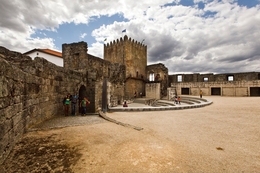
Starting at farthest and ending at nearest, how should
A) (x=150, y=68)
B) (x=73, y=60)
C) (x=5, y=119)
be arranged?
(x=150, y=68) → (x=73, y=60) → (x=5, y=119)

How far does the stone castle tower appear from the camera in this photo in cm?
2423

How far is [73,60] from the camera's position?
13688 mm

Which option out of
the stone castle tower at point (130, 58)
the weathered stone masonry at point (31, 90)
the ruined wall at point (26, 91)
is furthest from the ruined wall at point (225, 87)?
the ruined wall at point (26, 91)

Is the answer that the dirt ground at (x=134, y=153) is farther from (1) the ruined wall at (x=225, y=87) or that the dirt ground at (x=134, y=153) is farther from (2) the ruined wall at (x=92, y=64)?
(1) the ruined wall at (x=225, y=87)

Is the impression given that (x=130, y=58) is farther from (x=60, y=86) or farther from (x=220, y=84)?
(x=60, y=86)

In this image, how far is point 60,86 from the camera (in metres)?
6.51

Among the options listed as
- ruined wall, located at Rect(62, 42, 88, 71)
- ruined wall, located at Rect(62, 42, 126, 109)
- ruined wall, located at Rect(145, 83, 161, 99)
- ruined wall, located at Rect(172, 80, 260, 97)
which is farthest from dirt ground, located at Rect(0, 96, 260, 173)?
ruined wall, located at Rect(172, 80, 260, 97)

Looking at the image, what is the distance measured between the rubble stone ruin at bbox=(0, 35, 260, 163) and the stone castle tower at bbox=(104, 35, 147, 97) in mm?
301

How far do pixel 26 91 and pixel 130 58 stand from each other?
22087mm

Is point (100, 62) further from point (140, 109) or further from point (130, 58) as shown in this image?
point (130, 58)

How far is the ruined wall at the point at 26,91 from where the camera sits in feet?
8.19

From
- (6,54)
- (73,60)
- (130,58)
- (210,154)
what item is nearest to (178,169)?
(210,154)

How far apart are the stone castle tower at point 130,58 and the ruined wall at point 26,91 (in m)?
16.8

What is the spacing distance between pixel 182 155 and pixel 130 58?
76.8ft
